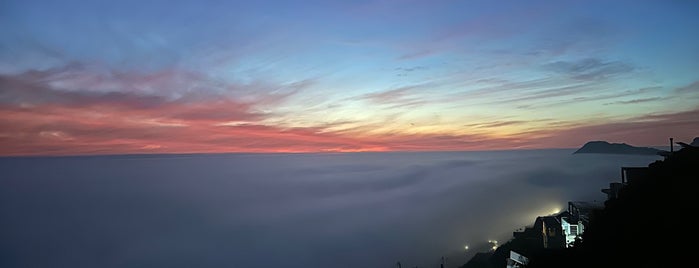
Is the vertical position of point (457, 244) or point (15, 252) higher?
point (457, 244)

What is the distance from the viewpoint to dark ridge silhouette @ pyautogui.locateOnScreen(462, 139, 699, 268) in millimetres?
12797

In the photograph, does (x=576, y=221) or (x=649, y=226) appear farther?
(x=576, y=221)

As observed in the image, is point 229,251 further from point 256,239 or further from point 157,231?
point 157,231

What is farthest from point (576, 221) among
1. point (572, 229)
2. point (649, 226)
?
point (649, 226)

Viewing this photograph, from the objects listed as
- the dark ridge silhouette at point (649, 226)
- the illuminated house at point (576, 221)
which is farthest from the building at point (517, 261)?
the illuminated house at point (576, 221)

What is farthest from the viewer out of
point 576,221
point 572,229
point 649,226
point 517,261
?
point 572,229

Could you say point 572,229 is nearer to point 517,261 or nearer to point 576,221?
point 576,221

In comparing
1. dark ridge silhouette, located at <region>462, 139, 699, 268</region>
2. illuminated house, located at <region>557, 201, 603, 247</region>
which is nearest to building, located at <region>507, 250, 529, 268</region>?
dark ridge silhouette, located at <region>462, 139, 699, 268</region>

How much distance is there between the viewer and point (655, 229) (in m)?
14.0

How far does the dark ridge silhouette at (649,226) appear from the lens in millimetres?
12797

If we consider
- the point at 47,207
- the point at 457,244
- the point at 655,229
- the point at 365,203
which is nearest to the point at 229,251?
the point at 365,203

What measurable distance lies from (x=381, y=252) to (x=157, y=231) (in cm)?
9409

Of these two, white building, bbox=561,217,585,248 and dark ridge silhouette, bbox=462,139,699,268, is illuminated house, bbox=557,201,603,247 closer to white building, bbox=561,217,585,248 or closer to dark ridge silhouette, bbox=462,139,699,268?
white building, bbox=561,217,585,248

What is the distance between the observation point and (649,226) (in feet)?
47.3
